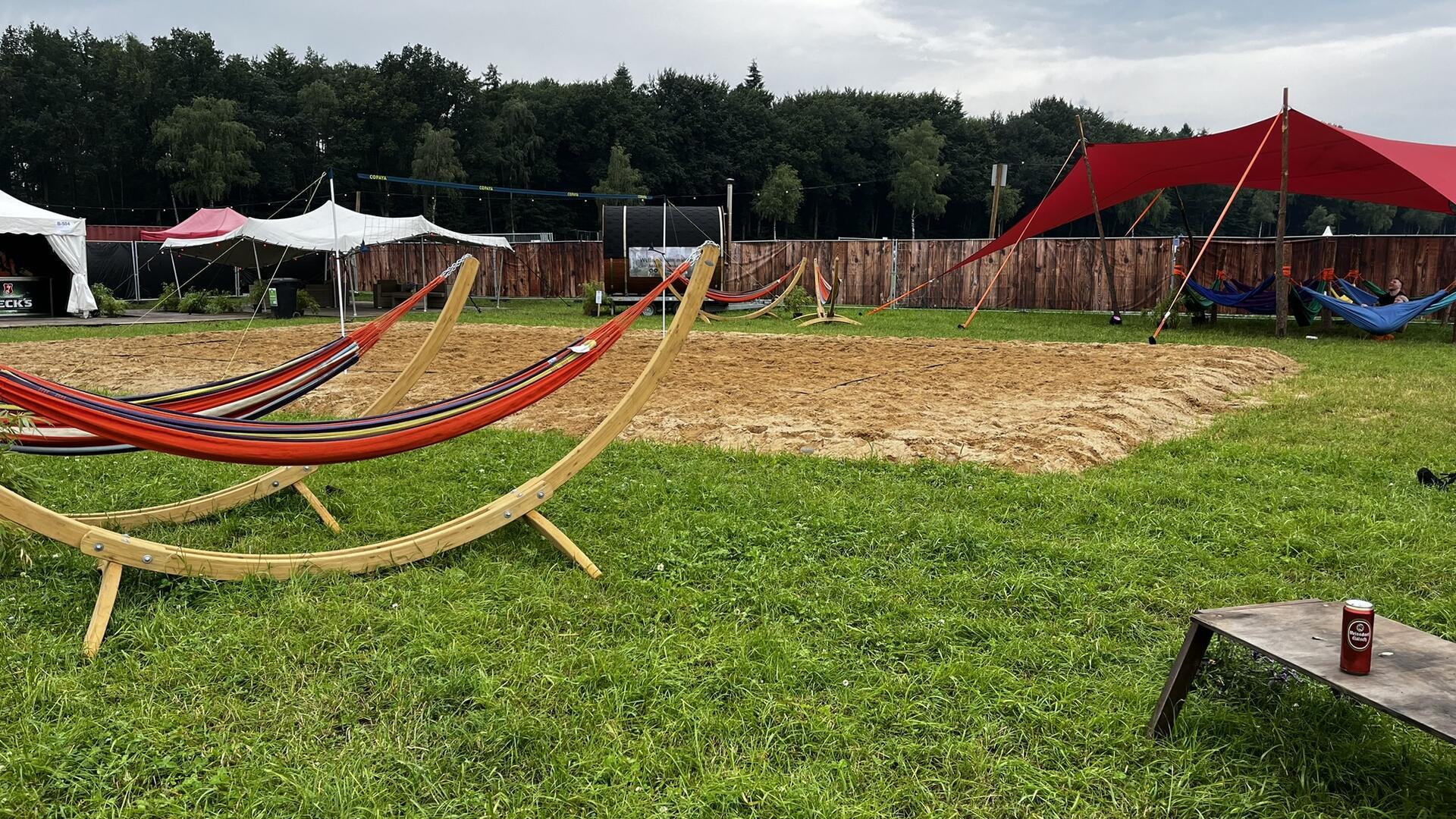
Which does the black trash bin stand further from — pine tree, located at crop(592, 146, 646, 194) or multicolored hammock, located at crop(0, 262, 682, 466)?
pine tree, located at crop(592, 146, 646, 194)

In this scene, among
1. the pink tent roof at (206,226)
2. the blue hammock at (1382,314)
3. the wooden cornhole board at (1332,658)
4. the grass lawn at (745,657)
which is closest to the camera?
the wooden cornhole board at (1332,658)

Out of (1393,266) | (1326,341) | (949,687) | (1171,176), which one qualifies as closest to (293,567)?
(949,687)

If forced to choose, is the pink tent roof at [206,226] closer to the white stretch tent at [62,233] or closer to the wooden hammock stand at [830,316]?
the white stretch tent at [62,233]

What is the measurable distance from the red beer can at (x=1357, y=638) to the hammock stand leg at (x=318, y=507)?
3.50m

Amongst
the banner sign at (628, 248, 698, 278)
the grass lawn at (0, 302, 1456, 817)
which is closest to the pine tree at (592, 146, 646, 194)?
the banner sign at (628, 248, 698, 278)

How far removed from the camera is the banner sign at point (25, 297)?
1769cm

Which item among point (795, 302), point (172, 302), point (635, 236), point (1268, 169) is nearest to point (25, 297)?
point (172, 302)

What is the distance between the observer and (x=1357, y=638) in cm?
181

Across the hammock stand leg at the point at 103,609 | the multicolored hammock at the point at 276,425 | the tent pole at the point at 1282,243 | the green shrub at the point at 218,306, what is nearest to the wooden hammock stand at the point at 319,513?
the hammock stand leg at the point at 103,609

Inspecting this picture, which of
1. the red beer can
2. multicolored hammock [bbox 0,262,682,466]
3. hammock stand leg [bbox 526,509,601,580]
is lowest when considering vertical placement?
hammock stand leg [bbox 526,509,601,580]

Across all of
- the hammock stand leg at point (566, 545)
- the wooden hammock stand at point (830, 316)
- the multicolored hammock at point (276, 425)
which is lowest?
the hammock stand leg at point (566, 545)

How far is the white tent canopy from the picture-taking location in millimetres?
16455

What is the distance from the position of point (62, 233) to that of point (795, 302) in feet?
46.4

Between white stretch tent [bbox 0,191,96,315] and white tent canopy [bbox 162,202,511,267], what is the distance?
153cm
